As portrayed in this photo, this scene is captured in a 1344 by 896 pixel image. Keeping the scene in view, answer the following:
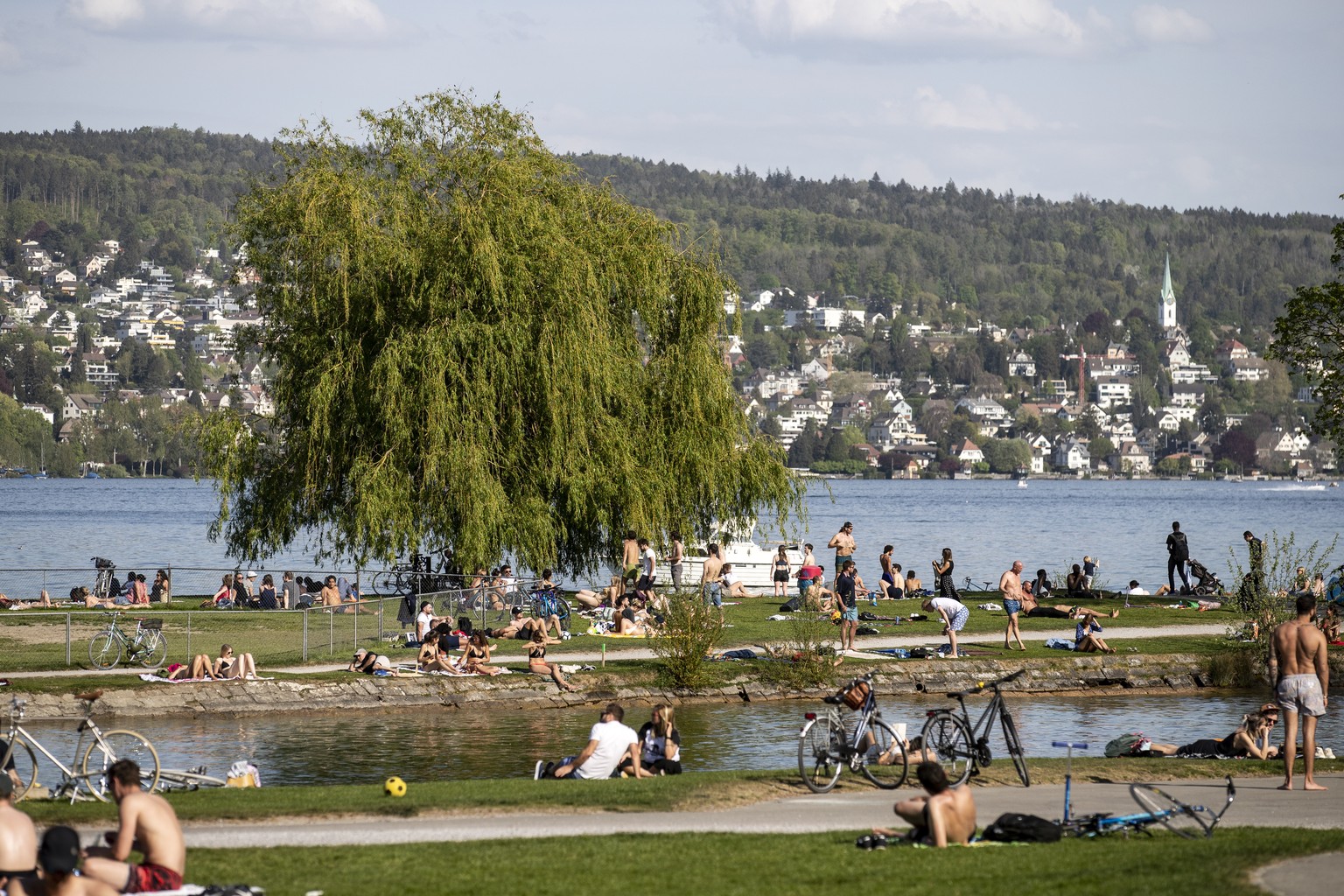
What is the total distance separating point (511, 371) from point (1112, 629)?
13854 millimetres

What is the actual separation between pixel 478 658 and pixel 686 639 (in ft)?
12.3

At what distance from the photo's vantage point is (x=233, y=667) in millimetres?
26547

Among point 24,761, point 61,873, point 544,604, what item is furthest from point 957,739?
point 544,604

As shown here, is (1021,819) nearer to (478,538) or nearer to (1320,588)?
(478,538)

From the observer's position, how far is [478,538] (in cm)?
3216

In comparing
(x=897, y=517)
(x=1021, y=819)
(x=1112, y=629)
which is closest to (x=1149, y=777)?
(x=1021, y=819)

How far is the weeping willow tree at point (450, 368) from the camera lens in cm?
3284

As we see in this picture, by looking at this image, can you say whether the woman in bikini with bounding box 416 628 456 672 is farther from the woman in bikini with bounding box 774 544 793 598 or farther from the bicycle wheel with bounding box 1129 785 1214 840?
the woman in bikini with bounding box 774 544 793 598

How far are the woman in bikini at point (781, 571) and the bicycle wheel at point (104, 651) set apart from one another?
20.1 meters

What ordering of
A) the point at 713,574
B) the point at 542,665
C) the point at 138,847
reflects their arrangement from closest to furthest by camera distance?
the point at 138,847, the point at 542,665, the point at 713,574

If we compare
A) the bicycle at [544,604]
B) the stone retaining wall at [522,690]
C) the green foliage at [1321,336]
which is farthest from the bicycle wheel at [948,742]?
the green foliage at [1321,336]

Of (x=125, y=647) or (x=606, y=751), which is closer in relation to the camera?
(x=606, y=751)

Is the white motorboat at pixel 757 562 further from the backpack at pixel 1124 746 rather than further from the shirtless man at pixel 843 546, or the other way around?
the backpack at pixel 1124 746

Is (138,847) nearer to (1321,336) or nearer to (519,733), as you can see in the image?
(519,733)
